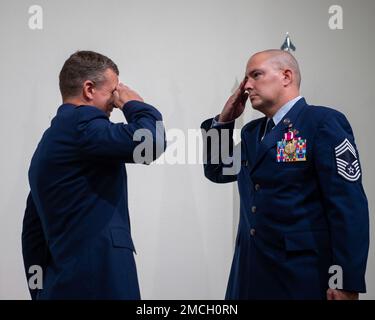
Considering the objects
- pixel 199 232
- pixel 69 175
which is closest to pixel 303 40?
pixel 199 232

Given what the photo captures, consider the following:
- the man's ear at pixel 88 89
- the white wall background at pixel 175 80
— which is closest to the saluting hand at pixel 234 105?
the white wall background at pixel 175 80

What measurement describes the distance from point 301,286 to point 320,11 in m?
1.27

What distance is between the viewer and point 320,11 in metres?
2.19

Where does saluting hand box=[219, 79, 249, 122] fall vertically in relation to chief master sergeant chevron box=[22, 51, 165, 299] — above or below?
above

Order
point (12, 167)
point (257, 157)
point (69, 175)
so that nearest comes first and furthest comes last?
point (69, 175), point (257, 157), point (12, 167)

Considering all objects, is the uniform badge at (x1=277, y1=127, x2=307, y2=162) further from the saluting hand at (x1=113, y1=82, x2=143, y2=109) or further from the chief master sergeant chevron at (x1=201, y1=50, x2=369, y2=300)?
the saluting hand at (x1=113, y1=82, x2=143, y2=109)

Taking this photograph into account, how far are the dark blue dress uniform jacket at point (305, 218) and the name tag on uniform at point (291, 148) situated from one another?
1cm

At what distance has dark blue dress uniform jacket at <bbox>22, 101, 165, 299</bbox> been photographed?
4.46ft

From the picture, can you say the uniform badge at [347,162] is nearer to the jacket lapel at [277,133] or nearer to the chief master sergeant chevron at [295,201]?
the chief master sergeant chevron at [295,201]

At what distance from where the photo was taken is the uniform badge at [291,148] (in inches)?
59.1

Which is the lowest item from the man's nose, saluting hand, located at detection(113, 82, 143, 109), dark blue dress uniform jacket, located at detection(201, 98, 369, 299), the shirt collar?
dark blue dress uniform jacket, located at detection(201, 98, 369, 299)

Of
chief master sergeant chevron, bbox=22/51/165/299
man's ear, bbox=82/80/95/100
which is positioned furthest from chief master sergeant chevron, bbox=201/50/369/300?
man's ear, bbox=82/80/95/100

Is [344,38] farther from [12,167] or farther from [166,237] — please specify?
[12,167]
